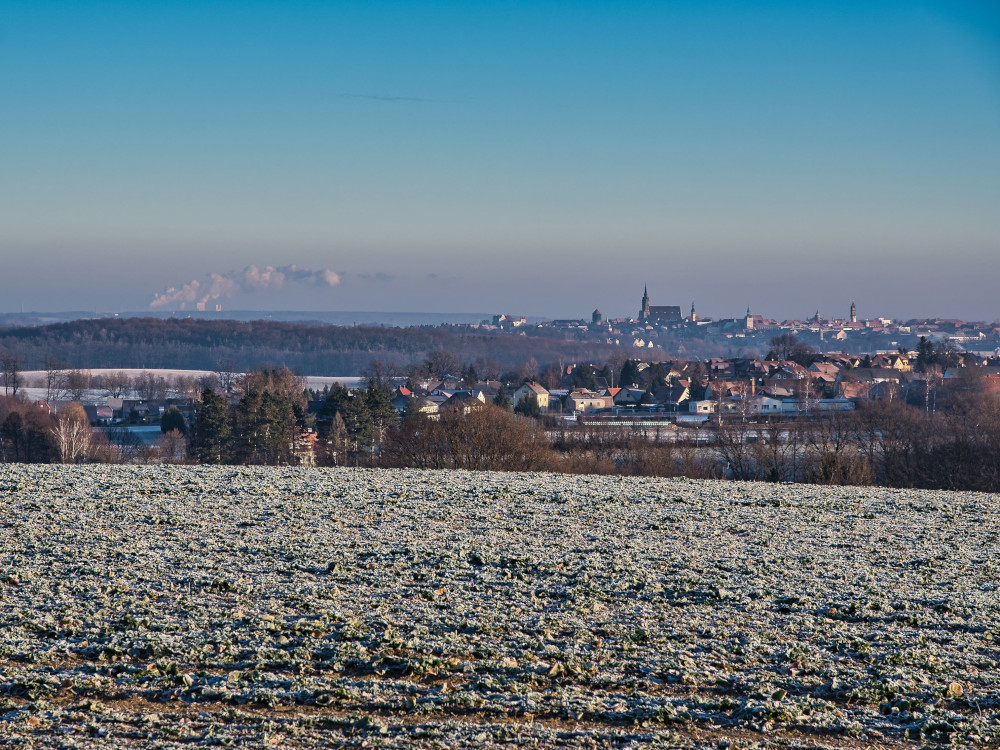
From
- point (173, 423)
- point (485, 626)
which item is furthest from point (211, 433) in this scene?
point (485, 626)

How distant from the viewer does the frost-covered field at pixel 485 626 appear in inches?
273

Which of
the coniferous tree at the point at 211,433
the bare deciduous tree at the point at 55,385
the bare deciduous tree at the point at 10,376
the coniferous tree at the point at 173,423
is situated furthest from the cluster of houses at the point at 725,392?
the bare deciduous tree at the point at 10,376

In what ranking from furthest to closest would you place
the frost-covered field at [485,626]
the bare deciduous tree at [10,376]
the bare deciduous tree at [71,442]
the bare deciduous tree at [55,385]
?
the bare deciduous tree at [10,376], the bare deciduous tree at [55,385], the bare deciduous tree at [71,442], the frost-covered field at [485,626]

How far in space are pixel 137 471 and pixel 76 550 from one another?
363 inches

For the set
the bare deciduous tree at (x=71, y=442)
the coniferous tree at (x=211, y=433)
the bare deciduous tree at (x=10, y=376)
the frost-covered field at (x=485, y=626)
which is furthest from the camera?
the bare deciduous tree at (x=10, y=376)

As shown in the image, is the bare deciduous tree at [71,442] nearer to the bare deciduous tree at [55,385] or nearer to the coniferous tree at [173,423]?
the coniferous tree at [173,423]

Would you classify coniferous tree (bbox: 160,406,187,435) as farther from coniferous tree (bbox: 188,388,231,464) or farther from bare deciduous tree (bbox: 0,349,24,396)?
bare deciduous tree (bbox: 0,349,24,396)

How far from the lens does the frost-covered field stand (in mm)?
6922

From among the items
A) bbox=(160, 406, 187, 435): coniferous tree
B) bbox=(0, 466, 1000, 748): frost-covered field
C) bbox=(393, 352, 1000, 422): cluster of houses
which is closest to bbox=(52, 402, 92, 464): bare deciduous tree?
bbox=(160, 406, 187, 435): coniferous tree

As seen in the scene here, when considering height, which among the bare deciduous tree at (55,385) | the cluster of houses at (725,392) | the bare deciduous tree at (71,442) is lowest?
the bare deciduous tree at (55,385)

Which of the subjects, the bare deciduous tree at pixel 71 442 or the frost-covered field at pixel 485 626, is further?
the bare deciduous tree at pixel 71 442

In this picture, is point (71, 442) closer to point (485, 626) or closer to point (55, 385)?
point (485, 626)

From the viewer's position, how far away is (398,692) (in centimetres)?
747

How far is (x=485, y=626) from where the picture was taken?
911 centimetres
